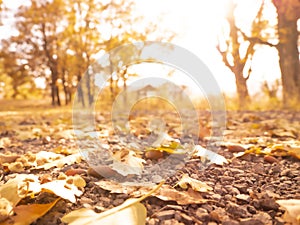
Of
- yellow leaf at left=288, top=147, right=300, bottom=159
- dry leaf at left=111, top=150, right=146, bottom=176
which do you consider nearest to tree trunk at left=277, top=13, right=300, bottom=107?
yellow leaf at left=288, top=147, right=300, bottom=159

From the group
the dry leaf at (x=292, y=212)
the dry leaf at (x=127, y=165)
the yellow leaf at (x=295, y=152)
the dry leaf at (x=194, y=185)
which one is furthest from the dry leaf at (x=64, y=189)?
the yellow leaf at (x=295, y=152)

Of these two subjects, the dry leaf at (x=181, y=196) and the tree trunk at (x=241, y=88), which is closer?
the dry leaf at (x=181, y=196)

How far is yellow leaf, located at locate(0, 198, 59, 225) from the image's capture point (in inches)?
31.8

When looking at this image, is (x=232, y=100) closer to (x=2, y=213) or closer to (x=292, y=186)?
(x=292, y=186)

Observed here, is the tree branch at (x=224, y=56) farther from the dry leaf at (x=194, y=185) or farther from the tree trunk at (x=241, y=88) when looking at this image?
the dry leaf at (x=194, y=185)

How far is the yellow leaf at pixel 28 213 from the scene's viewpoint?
2.65 feet

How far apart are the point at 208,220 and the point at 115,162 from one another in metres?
0.59

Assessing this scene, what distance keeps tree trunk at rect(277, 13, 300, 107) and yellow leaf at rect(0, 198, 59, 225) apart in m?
5.86

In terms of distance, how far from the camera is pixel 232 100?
741 centimetres

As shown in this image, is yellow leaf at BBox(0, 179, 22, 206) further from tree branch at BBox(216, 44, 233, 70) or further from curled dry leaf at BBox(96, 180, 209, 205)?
tree branch at BBox(216, 44, 233, 70)

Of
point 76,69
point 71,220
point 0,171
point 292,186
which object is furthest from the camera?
point 76,69

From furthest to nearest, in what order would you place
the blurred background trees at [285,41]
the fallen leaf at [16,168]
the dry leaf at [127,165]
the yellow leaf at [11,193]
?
the blurred background trees at [285,41] < the fallen leaf at [16,168] < the dry leaf at [127,165] < the yellow leaf at [11,193]

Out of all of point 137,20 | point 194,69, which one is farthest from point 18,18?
point 194,69

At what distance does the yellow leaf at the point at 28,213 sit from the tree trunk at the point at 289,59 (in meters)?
5.86
